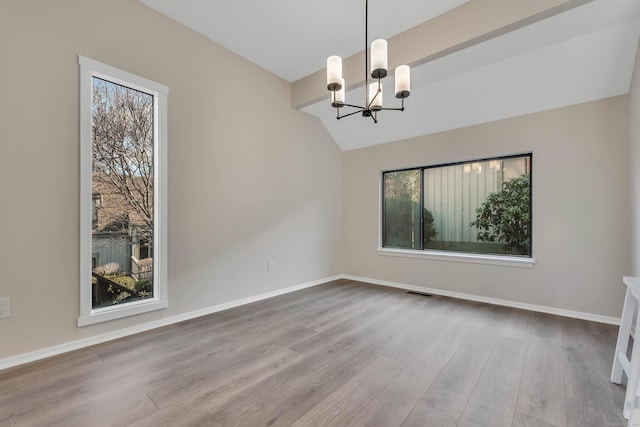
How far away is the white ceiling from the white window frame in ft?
2.69

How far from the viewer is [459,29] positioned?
8.21ft

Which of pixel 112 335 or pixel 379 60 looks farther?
pixel 112 335

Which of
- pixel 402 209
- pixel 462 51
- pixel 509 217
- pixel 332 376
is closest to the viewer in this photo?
pixel 332 376

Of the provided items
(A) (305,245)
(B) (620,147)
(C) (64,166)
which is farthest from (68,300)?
(B) (620,147)

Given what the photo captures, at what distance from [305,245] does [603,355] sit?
325 centimetres

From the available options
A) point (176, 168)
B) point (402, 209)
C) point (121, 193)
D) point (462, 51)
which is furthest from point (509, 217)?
point (121, 193)

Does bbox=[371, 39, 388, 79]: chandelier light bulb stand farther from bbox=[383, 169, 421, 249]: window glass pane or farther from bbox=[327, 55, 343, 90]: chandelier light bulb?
bbox=[383, 169, 421, 249]: window glass pane

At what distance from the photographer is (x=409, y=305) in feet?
11.2

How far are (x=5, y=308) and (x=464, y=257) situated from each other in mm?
4469

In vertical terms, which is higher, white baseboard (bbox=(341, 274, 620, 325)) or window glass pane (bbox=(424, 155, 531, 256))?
window glass pane (bbox=(424, 155, 531, 256))

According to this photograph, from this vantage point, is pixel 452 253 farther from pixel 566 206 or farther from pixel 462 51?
pixel 462 51

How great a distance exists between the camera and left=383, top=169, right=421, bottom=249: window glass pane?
4.39 metres

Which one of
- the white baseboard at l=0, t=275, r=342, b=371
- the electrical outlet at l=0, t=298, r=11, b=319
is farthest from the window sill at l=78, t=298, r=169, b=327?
the electrical outlet at l=0, t=298, r=11, b=319

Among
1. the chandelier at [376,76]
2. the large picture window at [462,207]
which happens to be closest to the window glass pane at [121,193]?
the chandelier at [376,76]
